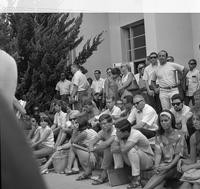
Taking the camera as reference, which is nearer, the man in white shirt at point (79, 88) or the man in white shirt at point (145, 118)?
the man in white shirt at point (145, 118)

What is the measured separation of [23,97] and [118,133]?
24.8ft

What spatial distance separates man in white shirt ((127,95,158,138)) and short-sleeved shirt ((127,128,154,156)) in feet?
2.30

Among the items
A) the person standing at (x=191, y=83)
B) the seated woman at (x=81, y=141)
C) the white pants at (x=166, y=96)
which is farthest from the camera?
the person standing at (x=191, y=83)

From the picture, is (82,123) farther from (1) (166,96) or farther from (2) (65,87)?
(2) (65,87)

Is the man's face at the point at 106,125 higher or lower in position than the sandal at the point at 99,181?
higher

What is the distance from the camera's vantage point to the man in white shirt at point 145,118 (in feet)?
22.3

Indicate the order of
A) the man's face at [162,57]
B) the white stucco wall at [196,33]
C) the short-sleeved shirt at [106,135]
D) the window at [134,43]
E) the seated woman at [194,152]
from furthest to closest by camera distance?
1. the window at [134,43]
2. the white stucco wall at [196,33]
3. the man's face at [162,57]
4. the short-sleeved shirt at [106,135]
5. the seated woman at [194,152]

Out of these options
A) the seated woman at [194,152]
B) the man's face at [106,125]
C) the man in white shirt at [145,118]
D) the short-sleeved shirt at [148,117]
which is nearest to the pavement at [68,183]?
the man's face at [106,125]

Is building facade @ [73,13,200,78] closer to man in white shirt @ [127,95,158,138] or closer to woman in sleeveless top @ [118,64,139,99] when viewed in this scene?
woman in sleeveless top @ [118,64,139,99]

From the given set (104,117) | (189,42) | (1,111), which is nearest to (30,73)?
(189,42)

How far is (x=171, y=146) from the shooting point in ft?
18.5

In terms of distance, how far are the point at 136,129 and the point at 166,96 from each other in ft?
4.88

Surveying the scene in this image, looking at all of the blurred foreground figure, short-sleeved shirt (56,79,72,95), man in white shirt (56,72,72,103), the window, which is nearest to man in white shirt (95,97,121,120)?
man in white shirt (56,72,72,103)

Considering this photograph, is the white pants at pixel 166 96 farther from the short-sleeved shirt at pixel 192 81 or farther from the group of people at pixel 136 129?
the short-sleeved shirt at pixel 192 81
